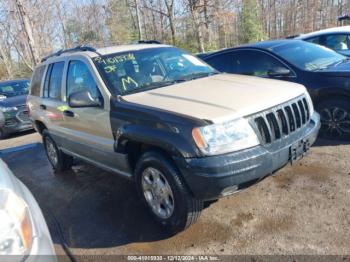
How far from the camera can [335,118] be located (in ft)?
16.4

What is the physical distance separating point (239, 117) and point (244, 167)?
0.43 metres

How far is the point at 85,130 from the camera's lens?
170 inches

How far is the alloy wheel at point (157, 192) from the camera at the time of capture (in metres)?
3.34

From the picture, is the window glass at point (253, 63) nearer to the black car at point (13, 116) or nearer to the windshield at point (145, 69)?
the windshield at point (145, 69)

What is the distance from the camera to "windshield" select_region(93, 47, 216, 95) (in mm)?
3871

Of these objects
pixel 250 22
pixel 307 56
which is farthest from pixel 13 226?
pixel 250 22

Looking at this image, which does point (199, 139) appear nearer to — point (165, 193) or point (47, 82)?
point (165, 193)

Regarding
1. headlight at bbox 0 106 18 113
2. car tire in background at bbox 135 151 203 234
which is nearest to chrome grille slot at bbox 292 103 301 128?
car tire in background at bbox 135 151 203 234

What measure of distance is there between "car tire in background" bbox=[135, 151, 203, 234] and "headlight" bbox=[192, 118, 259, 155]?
43cm

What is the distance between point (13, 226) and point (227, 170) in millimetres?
1666

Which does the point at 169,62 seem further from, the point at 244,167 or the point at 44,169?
the point at 44,169

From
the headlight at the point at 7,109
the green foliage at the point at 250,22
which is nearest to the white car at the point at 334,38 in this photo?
the headlight at the point at 7,109

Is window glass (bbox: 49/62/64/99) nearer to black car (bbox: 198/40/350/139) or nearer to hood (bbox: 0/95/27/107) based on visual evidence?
black car (bbox: 198/40/350/139)

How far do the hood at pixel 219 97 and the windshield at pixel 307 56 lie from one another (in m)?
1.72
